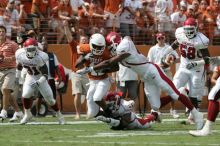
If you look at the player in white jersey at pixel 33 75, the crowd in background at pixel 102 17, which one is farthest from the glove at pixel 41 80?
the crowd in background at pixel 102 17

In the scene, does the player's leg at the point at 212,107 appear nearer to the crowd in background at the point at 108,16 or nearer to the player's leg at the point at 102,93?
the player's leg at the point at 102,93

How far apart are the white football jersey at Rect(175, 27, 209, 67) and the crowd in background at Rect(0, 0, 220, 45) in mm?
3628

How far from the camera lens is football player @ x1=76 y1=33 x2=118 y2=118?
12.4 metres

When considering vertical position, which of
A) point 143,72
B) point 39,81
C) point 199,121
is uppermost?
point 143,72

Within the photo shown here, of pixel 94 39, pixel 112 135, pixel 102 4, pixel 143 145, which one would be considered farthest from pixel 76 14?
pixel 143 145

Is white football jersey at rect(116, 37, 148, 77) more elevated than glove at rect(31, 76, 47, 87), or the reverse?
white football jersey at rect(116, 37, 148, 77)

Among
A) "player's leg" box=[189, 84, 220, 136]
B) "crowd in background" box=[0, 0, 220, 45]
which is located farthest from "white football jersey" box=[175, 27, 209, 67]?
"crowd in background" box=[0, 0, 220, 45]

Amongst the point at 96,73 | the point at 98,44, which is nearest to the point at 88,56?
the point at 96,73

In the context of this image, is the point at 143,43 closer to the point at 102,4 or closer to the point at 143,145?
the point at 102,4

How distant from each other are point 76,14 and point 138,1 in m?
1.74

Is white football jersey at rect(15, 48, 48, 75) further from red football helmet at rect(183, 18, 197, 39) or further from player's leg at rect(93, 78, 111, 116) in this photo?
red football helmet at rect(183, 18, 197, 39)

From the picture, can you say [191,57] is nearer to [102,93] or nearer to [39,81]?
[102,93]

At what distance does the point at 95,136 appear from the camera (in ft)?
34.8

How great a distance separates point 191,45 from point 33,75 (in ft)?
9.41
